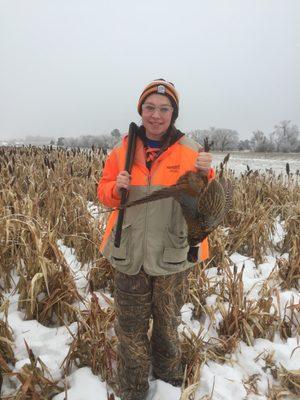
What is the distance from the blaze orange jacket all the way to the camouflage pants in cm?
11

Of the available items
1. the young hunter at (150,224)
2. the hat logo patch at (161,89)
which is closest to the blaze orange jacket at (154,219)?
the young hunter at (150,224)

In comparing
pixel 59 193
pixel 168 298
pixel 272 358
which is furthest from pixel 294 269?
pixel 59 193

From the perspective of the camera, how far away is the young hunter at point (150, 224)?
1791 mm

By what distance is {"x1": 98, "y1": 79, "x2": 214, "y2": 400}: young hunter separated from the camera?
5.88 feet

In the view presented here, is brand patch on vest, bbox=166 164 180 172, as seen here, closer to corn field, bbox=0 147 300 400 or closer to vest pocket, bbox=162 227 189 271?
vest pocket, bbox=162 227 189 271

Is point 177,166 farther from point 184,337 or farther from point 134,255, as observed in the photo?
point 184,337

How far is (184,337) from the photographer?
8.19 ft

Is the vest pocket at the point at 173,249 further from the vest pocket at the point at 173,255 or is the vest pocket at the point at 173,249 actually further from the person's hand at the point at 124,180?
the person's hand at the point at 124,180

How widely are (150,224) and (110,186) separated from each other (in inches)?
11.7

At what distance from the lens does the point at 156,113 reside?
1772 millimetres

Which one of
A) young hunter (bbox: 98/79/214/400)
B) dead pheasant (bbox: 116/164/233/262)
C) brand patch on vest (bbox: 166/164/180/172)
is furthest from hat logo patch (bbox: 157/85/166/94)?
dead pheasant (bbox: 116/164/233/262)

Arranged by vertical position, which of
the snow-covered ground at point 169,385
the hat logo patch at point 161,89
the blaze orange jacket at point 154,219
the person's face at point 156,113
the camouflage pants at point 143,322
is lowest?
the snow-covered ground at point 169,385

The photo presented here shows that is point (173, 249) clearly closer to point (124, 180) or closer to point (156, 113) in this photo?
point (124, 180)

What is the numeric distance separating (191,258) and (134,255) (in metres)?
0.34
